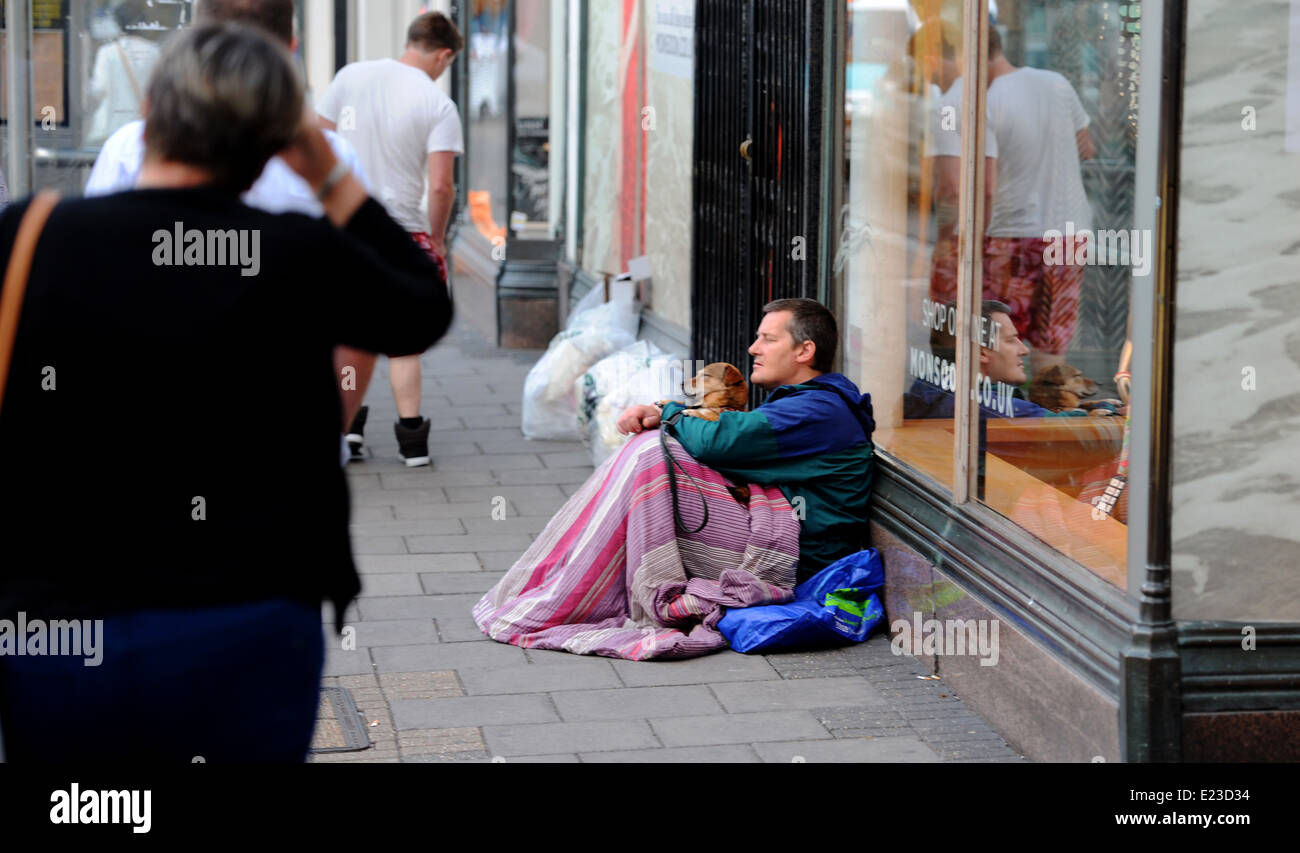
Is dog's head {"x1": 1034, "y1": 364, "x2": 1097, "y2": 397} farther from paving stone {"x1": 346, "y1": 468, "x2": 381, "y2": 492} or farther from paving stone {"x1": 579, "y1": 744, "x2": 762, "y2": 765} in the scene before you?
paving stone {"x1": 346, "y1": 468, "x2": 381, "y2": 492}

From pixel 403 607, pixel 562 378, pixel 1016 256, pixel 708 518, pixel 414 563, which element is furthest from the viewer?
pixel 562 378

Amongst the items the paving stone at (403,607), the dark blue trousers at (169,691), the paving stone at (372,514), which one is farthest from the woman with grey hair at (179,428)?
the paving stone at (372,514)

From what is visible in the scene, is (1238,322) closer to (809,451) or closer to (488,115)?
(809,451)

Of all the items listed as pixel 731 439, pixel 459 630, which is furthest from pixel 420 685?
pixel 731 439

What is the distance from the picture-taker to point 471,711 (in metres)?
4.70

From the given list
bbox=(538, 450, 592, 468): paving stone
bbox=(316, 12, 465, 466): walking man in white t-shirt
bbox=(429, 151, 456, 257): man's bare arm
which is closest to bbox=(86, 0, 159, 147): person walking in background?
bbox=(316, 12, 465, 466): walking man in white t-shirt

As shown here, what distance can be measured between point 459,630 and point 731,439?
108cm

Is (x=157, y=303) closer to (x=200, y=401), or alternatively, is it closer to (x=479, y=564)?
(x=200, y=401)

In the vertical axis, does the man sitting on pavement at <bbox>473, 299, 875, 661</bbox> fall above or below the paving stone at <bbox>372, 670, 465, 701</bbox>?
above

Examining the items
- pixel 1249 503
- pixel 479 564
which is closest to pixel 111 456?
pixel 1249 503

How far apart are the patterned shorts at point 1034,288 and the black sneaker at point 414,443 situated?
3.59m

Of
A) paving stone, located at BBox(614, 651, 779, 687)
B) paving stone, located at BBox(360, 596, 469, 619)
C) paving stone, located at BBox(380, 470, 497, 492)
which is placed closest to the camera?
paving stone, located at BBox(614, 651, 779, 687)

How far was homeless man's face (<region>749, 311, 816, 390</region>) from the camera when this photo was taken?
541cm

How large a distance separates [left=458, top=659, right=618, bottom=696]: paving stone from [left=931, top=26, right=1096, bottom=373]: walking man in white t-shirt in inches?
60.0
